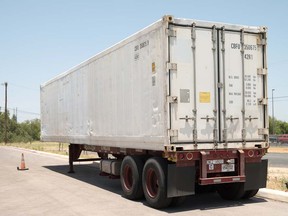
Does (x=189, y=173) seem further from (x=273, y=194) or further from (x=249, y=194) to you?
(x=273, y=194)

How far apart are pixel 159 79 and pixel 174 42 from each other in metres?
0.85

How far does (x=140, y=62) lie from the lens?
368 inches

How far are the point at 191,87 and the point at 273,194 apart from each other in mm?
3299

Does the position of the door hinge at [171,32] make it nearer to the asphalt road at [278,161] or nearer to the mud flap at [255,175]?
the mud flap at [255,175]

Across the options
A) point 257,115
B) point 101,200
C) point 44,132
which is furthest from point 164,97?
point 44,132

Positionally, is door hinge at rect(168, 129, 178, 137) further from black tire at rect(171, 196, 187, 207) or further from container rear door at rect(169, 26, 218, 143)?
black tire at rect(171, 196, 187, 207)

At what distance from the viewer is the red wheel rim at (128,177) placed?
9.83 metres

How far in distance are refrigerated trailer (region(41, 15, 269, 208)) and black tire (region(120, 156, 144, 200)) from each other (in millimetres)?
23

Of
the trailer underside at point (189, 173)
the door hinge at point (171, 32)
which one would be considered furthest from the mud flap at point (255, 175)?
the door hinge at point (171, 32)

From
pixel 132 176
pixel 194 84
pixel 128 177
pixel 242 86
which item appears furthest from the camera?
pixel 128 177

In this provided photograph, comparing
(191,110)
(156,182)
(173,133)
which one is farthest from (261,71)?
(156,182)

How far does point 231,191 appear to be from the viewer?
940cm

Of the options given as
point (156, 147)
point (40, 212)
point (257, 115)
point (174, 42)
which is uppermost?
point (174, 42)

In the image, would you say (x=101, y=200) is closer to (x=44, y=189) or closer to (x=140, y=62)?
(x=44, y=189)
